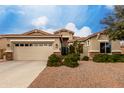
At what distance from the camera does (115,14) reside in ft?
72.5

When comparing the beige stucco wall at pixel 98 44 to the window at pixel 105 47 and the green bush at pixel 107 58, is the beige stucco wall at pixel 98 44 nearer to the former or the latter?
the window at pixel 105 47

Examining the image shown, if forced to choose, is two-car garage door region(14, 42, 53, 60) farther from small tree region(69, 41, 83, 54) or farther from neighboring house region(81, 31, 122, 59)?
neighboring house region(81, 31, 122, 59)

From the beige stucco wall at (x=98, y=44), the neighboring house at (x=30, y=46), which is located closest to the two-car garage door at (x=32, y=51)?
Answer: the neighboring house at (x=30, y=46)

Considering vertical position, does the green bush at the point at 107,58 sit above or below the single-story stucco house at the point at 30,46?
below

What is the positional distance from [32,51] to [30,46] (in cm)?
62

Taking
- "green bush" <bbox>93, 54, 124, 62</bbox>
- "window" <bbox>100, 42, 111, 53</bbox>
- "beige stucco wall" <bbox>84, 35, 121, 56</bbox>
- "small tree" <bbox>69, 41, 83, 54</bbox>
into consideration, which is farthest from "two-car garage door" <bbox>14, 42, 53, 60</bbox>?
"green bush" <bbox>93, 54, 124, 62</bbox>

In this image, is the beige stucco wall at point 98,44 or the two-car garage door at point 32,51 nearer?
the two-car garage door at point 32,51

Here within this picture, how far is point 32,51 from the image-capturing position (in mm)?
25734

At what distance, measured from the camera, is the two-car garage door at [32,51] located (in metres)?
25.7

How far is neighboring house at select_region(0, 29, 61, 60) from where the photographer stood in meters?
25.7

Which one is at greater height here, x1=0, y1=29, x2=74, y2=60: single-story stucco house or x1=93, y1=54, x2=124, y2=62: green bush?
x1=0, y1=29, x2=74, y2=60: single-story stucco house

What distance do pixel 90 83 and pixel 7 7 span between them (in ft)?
86.3

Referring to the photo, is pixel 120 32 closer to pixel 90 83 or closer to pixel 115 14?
pixel 115 14
